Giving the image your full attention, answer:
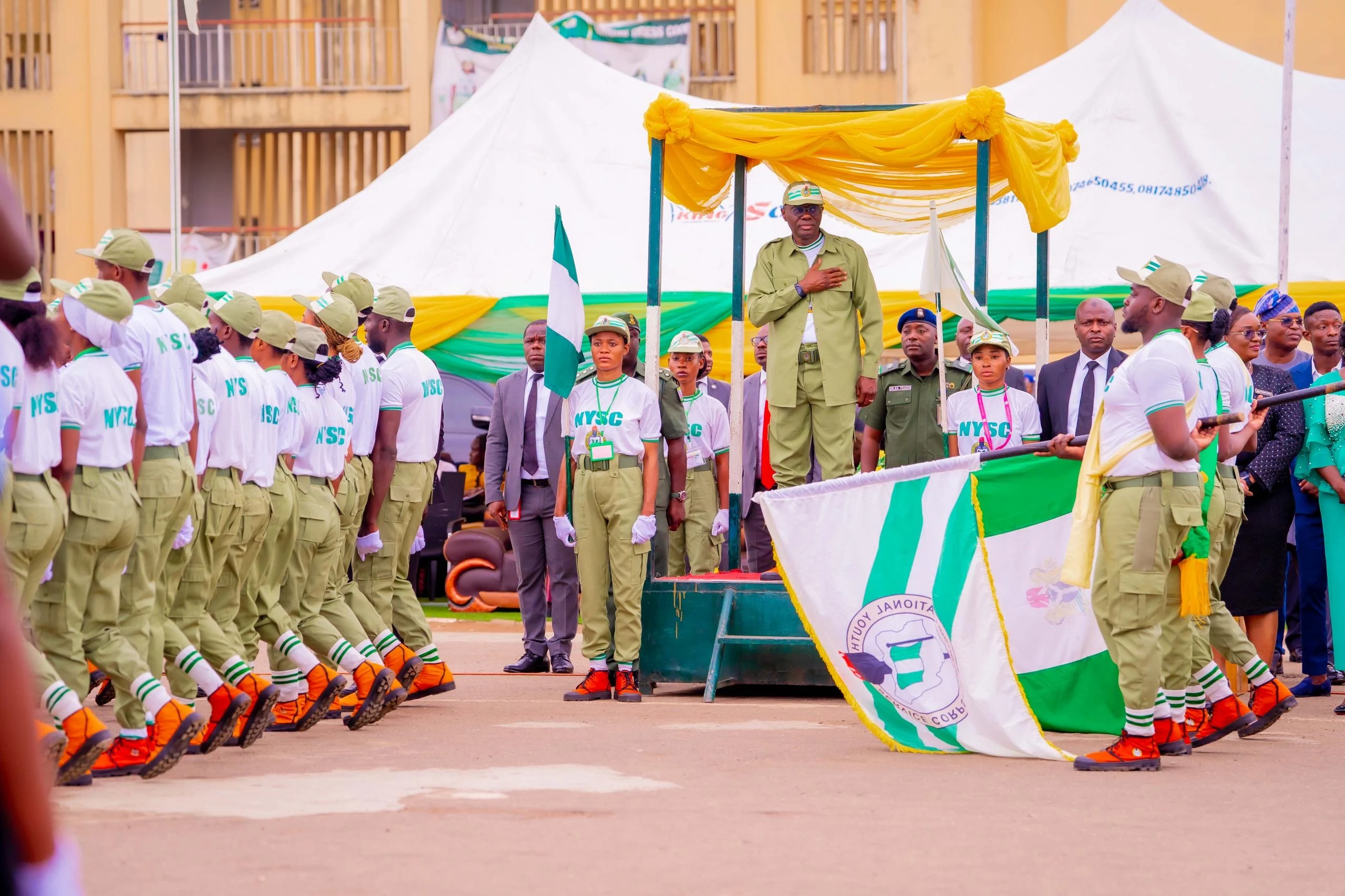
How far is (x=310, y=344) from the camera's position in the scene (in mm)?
8484

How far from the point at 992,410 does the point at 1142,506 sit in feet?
10.3

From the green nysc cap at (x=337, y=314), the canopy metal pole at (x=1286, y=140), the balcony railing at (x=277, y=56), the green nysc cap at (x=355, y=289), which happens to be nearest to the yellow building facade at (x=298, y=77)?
the balcony railing at (x=277, y=56)

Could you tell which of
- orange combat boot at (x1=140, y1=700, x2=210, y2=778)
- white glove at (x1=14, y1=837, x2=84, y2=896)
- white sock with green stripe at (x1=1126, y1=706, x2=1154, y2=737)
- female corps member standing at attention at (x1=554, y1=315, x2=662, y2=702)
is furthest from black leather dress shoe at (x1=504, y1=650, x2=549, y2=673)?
white glove at (x1=14, y1=837, x2=84, y2=896)

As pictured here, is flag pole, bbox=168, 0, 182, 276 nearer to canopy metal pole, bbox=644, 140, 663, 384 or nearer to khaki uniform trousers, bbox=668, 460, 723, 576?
khaki uniform trousers, bbox=668, 460, 723, 576

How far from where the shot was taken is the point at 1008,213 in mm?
15578

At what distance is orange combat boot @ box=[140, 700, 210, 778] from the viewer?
21.3 ft

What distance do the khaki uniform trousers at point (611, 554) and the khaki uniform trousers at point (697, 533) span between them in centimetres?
268

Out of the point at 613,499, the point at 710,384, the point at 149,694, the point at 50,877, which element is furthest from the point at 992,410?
the point at 50,877

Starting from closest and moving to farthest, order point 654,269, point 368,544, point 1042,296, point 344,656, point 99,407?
point 99,407 < point 344,656 < point 368,544 < point 654,269 < point 1042,296

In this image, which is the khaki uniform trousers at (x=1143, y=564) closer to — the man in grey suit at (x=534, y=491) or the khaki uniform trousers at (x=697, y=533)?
the man in grey suit at (x=534, y=491)

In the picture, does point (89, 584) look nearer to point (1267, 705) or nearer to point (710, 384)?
point (1267, 705)

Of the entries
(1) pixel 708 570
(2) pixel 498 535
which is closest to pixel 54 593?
(1) pixel 708 570

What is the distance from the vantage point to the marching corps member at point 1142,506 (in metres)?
6.91

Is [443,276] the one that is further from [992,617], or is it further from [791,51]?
[791,51]
